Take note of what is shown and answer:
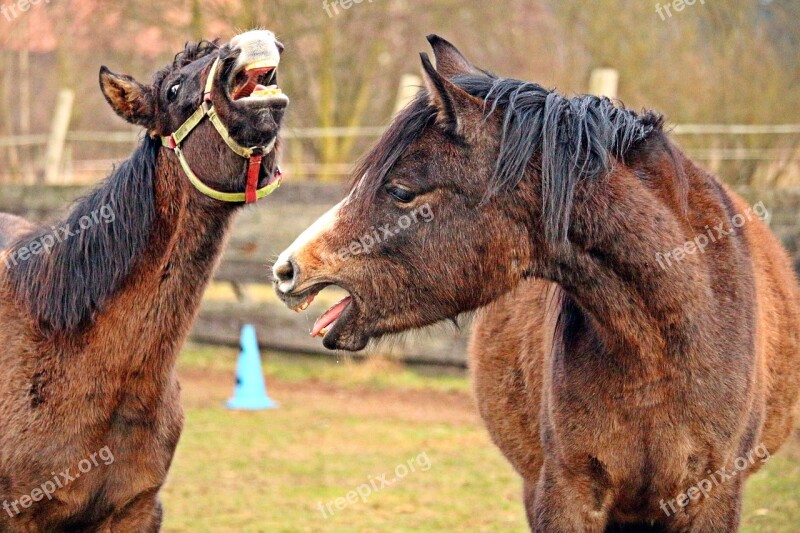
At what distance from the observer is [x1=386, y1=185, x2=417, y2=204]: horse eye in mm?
3078

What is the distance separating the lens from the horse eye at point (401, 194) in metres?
3.08

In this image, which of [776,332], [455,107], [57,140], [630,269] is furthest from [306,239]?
[57,140]

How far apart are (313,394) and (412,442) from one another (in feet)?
7.25

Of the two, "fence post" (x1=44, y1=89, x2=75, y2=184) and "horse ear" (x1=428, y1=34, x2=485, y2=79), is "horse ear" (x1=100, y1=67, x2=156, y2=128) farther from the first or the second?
"fence post" (x1=44, y1=89, x2=75, y2=184)

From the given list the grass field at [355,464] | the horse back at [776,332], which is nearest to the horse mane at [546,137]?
the horse back at [776,332]

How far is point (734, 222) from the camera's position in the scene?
3.47 m

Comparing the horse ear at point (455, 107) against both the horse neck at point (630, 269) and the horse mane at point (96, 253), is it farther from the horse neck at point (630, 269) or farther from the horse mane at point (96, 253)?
the horse mane at point (96, 253)

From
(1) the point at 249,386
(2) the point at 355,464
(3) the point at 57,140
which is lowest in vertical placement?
(1) the point at 249,386

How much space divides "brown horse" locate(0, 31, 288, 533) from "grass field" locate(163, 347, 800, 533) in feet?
7.26

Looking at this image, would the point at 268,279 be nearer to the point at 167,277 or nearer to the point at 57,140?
the point at 57,140

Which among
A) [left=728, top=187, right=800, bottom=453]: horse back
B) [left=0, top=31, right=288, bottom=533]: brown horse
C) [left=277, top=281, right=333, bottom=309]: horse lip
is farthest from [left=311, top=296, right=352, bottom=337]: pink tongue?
[left=728, top=187, right=800, bottom=453]: horse back

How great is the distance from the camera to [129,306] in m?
3.78

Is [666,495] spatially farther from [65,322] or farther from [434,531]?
[434,531]

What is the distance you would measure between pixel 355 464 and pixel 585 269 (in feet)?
15.2
